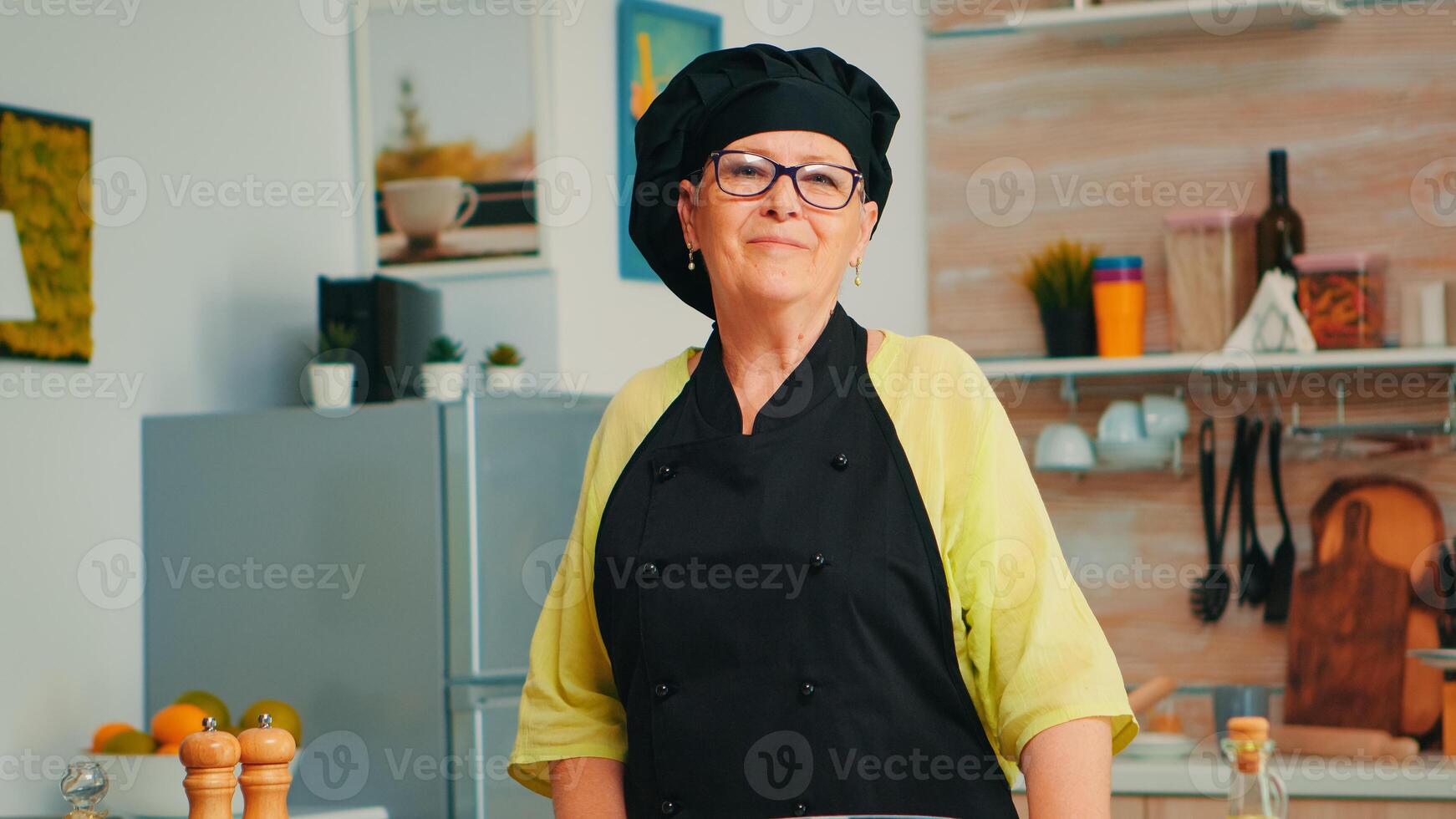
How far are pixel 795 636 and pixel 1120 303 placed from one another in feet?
5.82

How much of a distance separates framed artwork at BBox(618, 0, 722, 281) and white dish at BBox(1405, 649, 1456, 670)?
1.46 metres

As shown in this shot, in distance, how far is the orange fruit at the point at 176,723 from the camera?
7.07ft

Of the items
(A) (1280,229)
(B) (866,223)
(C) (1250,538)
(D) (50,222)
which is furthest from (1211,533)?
(D) (50,222)

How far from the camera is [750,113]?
4.29 ft

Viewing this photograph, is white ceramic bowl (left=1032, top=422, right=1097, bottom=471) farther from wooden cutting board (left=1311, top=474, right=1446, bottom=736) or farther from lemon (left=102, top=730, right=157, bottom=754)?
lemon (left=102, top=730, right=157, bottom=754)

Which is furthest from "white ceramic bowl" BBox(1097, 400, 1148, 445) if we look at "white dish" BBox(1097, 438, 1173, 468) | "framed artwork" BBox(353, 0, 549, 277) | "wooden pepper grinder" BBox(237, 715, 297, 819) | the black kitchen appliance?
"wooden pepper grinder" BBox(237, 715, 297, 819)

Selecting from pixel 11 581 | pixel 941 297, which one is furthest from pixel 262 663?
pixel 941 297

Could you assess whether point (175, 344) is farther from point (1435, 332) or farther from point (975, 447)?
point (1435, 332)

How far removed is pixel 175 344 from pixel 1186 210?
186 centimetres

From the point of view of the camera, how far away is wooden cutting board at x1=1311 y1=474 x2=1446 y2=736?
8.48ft

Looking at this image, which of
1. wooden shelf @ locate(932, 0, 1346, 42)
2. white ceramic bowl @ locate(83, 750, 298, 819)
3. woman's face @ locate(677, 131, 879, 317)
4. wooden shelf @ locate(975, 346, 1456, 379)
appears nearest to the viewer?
woman's face @ locate(677, 131, 879, 317)

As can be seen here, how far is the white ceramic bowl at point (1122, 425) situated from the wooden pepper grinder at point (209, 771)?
6.86ft

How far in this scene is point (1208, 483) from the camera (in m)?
2.87

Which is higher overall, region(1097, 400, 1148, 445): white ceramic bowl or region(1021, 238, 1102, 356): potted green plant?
region(1021, 238, 1102, 356): potted green plant
